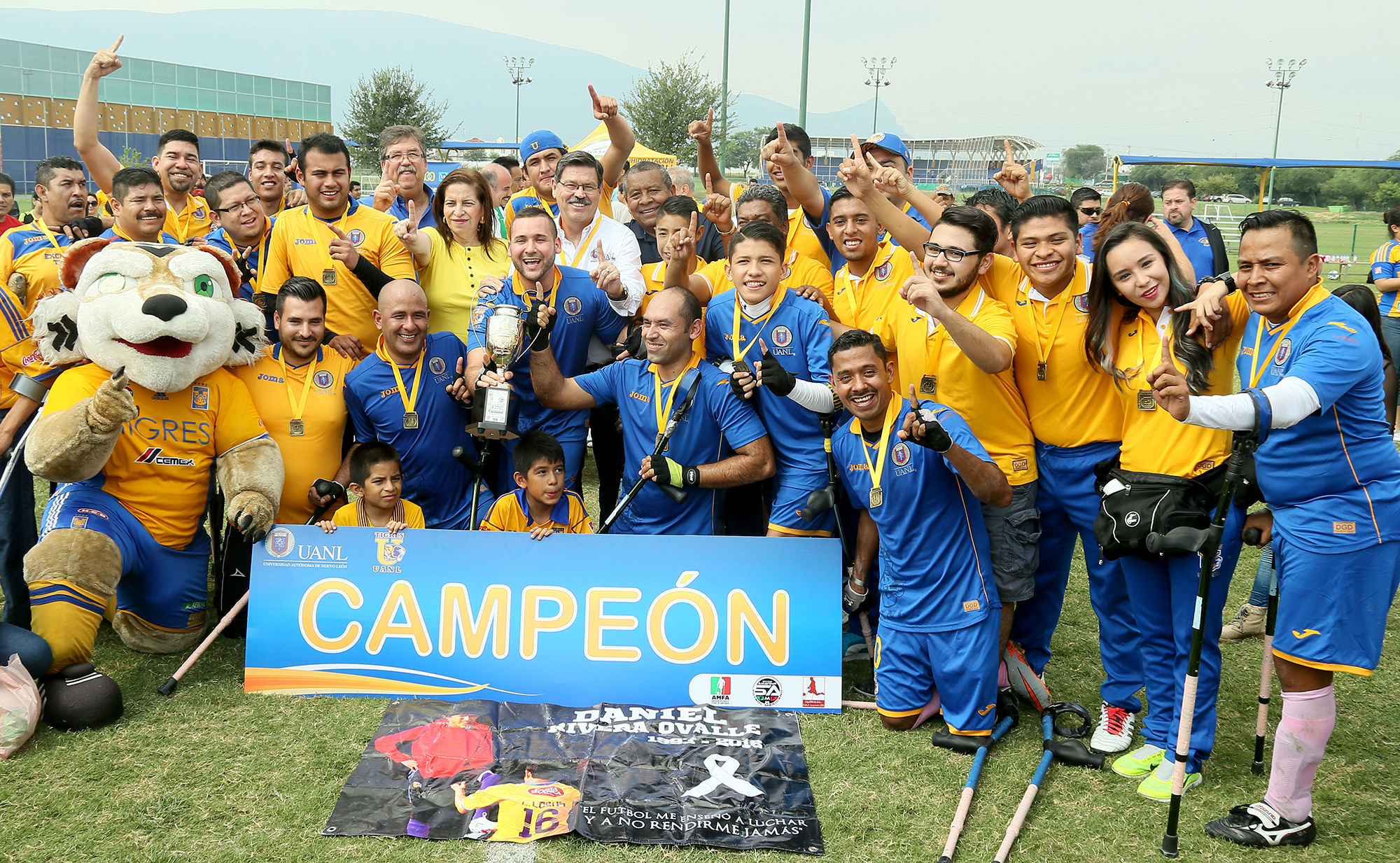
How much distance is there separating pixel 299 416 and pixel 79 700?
1.79 m

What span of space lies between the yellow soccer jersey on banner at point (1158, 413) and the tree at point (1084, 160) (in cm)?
10042

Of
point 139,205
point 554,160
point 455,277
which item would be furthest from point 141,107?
point 455,277

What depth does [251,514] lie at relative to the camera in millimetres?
4973

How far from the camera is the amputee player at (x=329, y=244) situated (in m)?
6.08

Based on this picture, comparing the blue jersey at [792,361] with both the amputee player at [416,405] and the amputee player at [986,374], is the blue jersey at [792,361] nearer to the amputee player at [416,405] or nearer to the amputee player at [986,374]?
the amputee player at [986,374]

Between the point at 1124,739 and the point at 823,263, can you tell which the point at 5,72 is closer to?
the point at 823,263

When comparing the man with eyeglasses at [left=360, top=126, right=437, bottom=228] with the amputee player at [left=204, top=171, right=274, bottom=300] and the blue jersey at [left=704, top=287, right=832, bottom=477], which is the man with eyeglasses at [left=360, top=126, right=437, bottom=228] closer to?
the amputee player at [left=204, top=171, right=274, bottom=300]

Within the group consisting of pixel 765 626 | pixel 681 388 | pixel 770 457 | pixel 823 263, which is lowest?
pixel 765 626

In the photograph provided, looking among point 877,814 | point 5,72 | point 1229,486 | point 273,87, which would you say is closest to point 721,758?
point 877,814

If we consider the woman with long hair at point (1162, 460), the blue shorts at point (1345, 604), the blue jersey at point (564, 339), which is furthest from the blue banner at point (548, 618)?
the blue shorts at point (1345, 604)

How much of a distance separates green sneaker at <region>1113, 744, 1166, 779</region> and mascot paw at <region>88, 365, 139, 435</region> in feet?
16.0

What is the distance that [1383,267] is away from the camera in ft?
33.7

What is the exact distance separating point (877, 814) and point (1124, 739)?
55.0 inches

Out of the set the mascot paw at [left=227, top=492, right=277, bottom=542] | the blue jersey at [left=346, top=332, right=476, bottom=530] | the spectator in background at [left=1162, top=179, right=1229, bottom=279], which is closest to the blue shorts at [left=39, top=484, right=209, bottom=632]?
the mascot paw at [left=227, top=492, right=277, bottom=542]
